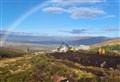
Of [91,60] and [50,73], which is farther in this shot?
[91,60]

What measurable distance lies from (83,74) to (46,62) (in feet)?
17.8

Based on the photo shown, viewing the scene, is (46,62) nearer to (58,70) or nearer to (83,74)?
(58,70)

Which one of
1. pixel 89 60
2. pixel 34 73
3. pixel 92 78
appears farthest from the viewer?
pixel 89 60

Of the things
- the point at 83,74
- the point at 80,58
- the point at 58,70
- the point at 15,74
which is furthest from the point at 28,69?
the point at 80,58

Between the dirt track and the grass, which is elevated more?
the dirt track

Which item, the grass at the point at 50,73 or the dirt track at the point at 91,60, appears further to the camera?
the dirt track at the point at 91,60

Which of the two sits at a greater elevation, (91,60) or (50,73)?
(91,60)

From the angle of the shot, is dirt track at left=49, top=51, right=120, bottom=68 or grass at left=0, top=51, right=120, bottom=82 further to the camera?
dirt track at left=49, top=51, right=120, bottom=68

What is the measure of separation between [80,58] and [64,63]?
4.24 metres

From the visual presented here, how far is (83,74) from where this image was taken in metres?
26.1

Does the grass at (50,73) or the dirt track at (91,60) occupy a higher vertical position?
the dirt track at (91,60)

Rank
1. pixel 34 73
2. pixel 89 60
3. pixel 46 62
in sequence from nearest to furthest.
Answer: pixel 34 73, pixel 46 62, pixel 89 60

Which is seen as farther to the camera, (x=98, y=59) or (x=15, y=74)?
(x=98, y=59)

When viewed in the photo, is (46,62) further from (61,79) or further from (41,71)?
(61,79)
